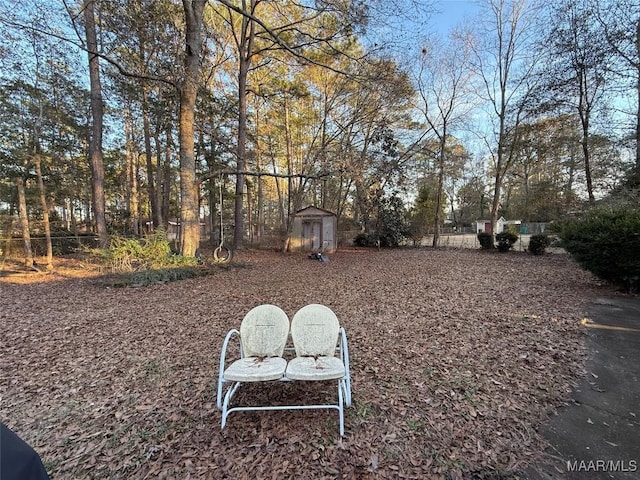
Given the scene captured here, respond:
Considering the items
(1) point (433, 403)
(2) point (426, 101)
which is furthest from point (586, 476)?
(2) point (426, 101)

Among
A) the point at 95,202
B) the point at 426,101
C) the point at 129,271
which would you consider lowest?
the point at 129,271

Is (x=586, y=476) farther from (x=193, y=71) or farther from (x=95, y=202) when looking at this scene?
(x=95, y=202)

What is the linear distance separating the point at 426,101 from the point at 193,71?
1418 centimetres

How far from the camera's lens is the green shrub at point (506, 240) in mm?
13783

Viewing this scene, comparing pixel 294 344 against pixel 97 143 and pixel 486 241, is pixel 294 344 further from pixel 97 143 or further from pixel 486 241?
pixel 486 241

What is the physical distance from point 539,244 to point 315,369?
14149 millimetres

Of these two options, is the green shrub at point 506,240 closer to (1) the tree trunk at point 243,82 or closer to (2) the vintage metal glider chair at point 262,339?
(1) the tree trunk at point 243,82

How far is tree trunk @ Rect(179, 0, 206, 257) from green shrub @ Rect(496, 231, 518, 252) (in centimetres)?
1367

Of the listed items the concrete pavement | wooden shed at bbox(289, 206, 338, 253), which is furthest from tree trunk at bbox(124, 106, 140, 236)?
the concrete pavement

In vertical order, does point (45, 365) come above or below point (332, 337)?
below

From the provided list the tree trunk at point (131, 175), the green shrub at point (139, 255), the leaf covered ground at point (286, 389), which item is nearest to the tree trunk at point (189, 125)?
the green shrub at point (139, 255)

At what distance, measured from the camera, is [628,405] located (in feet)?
7.43

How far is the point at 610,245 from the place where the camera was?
5512mm

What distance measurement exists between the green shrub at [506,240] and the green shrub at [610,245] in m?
8.15
